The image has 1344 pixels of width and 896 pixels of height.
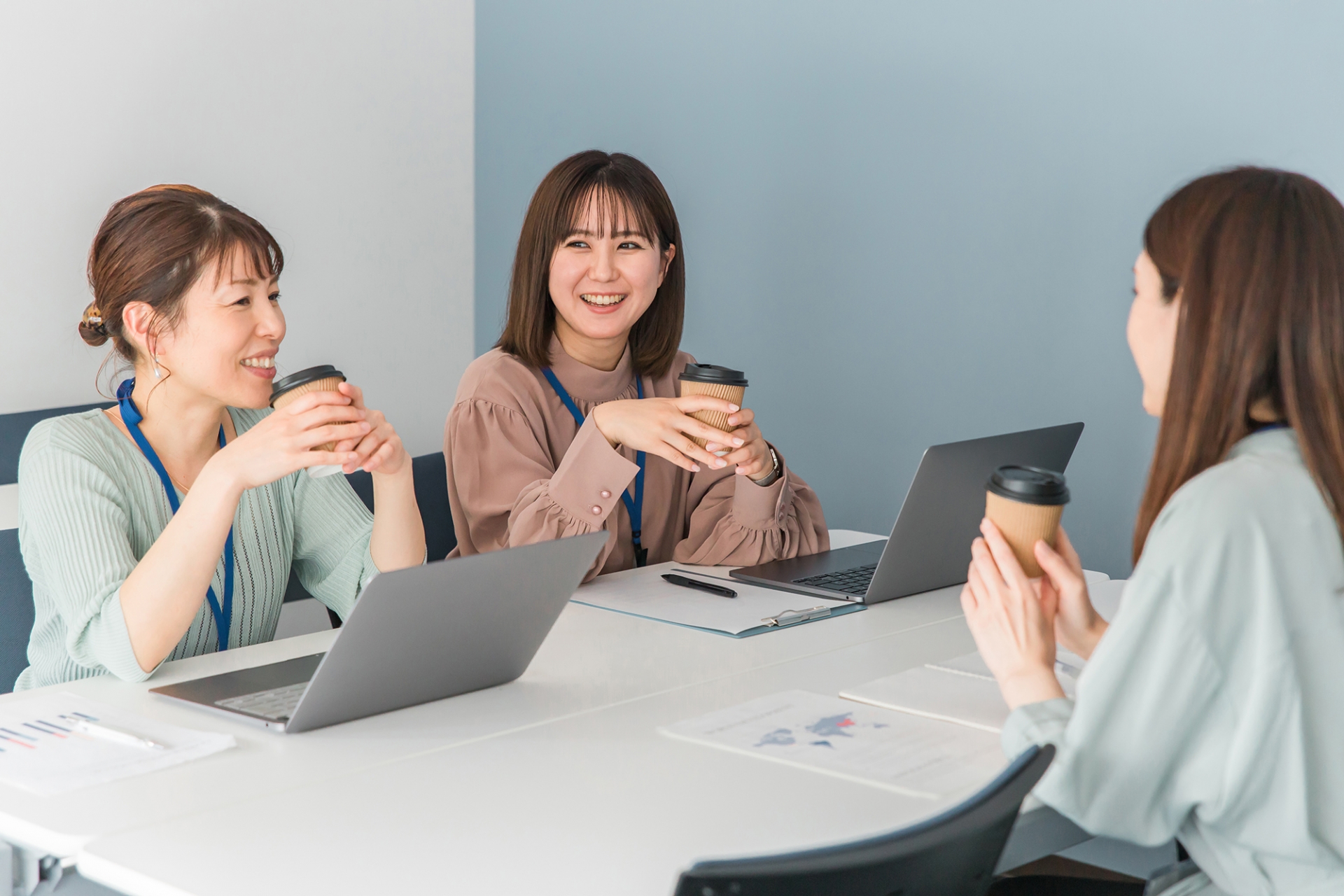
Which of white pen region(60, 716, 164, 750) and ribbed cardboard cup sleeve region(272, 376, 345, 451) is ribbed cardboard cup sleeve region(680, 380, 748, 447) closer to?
ribbed cardboard cup sleeve region(272, 376, 345, 451)

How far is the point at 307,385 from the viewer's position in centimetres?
149

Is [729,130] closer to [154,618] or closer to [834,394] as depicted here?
[834,394]

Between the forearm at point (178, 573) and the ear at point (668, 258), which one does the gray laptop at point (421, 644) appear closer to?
Result: the forearm at point (178, 573)

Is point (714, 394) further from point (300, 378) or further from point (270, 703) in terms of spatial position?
point (270, 703)

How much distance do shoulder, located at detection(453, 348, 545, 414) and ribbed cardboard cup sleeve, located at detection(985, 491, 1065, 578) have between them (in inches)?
41.2

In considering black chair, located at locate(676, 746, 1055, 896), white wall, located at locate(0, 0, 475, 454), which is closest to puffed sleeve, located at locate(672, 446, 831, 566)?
black chair, located at locate(676, 746, 1055, 896)

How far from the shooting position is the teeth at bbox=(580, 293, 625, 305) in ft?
7.39

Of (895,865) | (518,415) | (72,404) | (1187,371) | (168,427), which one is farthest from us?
(72,404)

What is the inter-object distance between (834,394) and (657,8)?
1.12 metres

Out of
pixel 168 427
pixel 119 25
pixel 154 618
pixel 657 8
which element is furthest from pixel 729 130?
pixel 154 618

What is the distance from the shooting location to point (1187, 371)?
1.12 meters

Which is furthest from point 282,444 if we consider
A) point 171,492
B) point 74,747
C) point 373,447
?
point 74,747

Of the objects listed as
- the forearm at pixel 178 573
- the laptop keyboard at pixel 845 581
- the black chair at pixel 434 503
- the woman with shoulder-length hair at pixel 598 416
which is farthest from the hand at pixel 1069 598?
the black chair at pixel 434 503

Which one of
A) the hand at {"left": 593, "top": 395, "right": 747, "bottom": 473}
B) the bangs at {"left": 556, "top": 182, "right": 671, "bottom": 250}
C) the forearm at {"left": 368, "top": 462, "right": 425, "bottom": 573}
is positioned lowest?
the forearm at {"left": 368, "top": 462, "right": 425, "bottom": 573}
